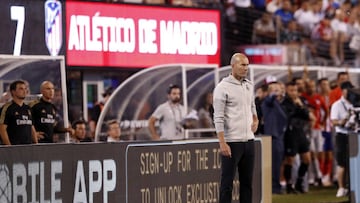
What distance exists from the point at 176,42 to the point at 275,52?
4.41 metres

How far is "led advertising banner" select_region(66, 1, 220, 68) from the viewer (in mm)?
20000

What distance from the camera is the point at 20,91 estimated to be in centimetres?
1470

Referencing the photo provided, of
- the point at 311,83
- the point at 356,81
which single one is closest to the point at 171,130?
the point at 311,83

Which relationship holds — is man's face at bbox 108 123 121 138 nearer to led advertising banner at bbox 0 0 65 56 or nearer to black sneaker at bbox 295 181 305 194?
led advertising banner at bbox 0 0 65 56

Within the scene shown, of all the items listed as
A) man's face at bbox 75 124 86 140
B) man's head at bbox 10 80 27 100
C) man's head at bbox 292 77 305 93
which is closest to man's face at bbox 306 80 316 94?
man's head at bbox 292 77 305 93

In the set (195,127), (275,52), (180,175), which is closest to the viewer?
(180,175)

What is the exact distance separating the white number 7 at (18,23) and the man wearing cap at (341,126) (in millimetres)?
5726

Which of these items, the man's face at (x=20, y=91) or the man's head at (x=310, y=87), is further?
the man's head at (x=310, y=87)

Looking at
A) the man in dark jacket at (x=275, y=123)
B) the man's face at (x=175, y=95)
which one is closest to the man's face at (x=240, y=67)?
the man's face at (x=175, y=95)

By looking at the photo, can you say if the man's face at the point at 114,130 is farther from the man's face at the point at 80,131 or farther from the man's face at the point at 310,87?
the man's face at the point at 310,87

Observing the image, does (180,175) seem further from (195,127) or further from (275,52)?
(275,52)

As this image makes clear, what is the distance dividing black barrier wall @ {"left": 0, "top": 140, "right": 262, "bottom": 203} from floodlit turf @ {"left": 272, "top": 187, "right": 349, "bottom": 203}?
8.41 feet

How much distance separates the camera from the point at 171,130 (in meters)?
18.9

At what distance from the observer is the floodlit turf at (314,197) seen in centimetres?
1809
